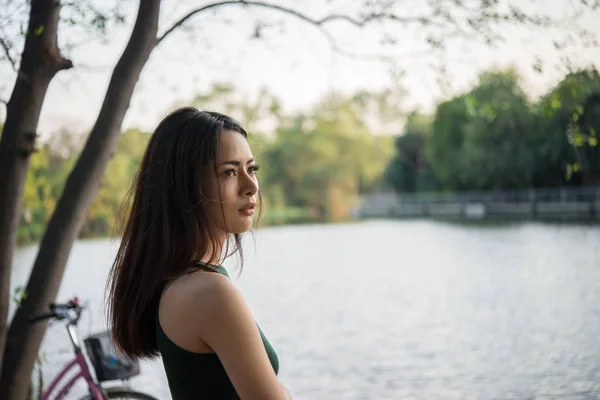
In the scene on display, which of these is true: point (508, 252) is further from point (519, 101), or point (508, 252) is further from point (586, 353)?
point (519, 101)

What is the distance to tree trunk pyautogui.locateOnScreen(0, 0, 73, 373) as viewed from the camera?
193 inches

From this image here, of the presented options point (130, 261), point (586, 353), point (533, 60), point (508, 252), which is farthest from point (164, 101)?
point (508, 252)

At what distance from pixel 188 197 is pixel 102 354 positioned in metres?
3.22

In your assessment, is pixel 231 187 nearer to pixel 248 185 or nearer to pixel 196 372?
pixel 248 185

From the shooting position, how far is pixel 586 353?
10609mm

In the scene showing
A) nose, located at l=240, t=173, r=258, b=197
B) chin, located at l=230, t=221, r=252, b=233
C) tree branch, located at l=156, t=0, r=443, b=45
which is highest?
tree branch, located at l=156, t=0, r=443, b=45

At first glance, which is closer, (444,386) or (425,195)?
(444,386)

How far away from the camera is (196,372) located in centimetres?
155

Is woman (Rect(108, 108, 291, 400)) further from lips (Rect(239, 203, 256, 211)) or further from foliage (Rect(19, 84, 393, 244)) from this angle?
foliage (Rect(19, 84, 393, 244))

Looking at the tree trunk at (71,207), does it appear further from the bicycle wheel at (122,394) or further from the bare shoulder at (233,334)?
the bare shoulder at (233,334)

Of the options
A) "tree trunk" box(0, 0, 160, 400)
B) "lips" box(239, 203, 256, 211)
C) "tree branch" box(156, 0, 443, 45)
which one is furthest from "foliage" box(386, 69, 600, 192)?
"lips" box(239, 203, 256, 211)

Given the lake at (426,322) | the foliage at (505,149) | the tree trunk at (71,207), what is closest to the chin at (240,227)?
the lake at (426,322)

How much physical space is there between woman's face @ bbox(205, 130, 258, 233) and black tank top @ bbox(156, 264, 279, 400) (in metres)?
0.10

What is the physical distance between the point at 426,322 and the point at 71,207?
9840mm
